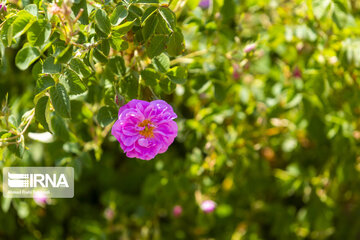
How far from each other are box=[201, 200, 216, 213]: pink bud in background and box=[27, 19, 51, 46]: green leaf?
96 centimetres

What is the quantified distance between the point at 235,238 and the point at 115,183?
65cm

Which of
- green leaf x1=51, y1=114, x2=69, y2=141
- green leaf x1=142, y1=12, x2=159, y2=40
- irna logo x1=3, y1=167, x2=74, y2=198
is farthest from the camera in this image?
irna logo x1=3, y1=167, x2=74, y2=198

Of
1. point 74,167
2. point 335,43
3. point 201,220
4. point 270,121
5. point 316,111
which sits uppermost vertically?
point 335,43

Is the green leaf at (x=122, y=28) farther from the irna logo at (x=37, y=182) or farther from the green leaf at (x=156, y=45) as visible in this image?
the irna logo at (x=37, y=182)

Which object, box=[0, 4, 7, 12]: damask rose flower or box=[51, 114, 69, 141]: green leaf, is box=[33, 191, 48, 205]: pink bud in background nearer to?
box=[51, 114, 69, 141]: green leaf

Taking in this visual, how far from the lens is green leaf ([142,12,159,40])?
95 cm

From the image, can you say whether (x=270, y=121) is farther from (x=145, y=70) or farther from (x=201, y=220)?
(x=145, y=70)

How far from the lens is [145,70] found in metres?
1.05

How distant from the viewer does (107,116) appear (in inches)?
39.9

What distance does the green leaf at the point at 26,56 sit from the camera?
1054mm

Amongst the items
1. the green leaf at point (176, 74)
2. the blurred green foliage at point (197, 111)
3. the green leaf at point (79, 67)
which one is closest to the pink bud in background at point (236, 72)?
the blurred green foliage at point (197, 111)

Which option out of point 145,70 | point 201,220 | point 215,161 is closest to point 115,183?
point 201,220

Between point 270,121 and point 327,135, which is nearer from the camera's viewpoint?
point 327,135

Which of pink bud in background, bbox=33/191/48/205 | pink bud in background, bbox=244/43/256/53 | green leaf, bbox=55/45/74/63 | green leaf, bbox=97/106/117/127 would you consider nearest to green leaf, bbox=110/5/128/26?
green leaf, bbox=55/45/74/63
